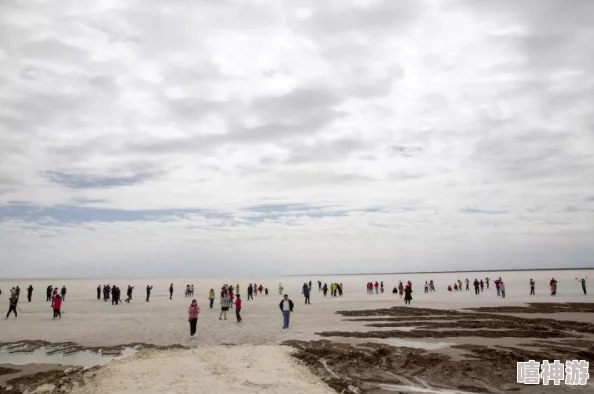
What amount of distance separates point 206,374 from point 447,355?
8.71 meters

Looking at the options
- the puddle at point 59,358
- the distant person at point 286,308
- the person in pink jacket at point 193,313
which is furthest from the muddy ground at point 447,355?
the puddle at point 59,358

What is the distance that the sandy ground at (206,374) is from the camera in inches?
424

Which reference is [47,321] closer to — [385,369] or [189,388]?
[189,388]

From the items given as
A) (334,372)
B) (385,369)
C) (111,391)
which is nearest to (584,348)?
(385,369)

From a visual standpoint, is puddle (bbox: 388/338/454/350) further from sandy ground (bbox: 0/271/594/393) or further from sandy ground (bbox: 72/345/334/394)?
sandy ground (bbox: 72/345/334/394)

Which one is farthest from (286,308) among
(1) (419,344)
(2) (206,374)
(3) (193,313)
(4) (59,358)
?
(2) (206,374)

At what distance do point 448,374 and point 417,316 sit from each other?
1502 centimetres

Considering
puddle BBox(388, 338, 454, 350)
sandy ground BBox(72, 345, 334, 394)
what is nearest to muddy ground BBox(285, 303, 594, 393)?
puddle BBox(388, 338, 454, 350)

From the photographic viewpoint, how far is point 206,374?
1195 centimetres

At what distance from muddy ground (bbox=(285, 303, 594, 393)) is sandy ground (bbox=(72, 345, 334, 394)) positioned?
0.98 metres

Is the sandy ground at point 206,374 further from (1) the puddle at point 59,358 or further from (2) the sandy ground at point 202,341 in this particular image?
(1) the puddle at point 59,358

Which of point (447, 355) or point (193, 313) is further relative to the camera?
point (193, 313)

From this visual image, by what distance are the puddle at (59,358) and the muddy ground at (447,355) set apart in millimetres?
7150

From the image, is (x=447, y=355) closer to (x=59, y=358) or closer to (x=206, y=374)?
(x=206, y=374)
